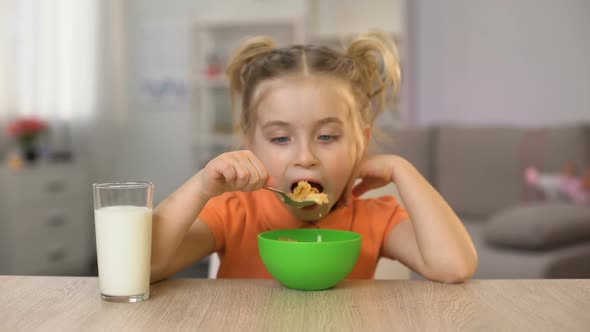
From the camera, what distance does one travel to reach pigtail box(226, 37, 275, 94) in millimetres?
1267

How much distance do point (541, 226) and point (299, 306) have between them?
6.70 ft

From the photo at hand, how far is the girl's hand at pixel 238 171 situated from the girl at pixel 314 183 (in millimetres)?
17

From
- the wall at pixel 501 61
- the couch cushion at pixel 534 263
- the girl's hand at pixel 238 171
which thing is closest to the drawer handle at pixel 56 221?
the wall at pixel 501 61

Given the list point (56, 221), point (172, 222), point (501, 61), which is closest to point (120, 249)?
point (172, 222)

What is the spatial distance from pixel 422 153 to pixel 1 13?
252 centimetres

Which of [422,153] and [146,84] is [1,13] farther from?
[422,153]

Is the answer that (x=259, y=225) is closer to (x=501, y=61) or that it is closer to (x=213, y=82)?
(x=501, y=61)

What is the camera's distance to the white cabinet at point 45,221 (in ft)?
12.3

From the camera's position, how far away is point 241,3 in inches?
198

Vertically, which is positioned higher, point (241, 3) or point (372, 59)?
point (241, 3)

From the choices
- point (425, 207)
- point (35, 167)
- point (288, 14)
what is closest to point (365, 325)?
point (425, 207)

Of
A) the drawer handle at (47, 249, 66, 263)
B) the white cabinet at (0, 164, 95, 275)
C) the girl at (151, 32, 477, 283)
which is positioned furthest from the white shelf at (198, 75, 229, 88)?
the girl at (151, 32, 477, 283)

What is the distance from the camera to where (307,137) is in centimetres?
112

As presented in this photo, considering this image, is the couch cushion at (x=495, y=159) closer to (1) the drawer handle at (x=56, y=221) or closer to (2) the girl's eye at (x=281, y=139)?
(1) the drawer handle at (x=56, y=221)
